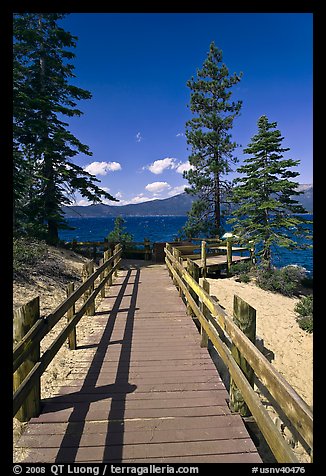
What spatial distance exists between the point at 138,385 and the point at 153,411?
0.63 metres

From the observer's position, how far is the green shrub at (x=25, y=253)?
1073cm

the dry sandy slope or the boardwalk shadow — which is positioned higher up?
the boardwalk shadow

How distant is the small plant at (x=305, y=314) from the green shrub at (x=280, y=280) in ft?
5.73

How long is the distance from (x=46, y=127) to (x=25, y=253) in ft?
28.2

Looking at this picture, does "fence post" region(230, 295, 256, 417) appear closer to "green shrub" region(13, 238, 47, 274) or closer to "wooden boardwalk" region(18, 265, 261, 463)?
"wooden boardwalk" region(18, 265, 261, 463)

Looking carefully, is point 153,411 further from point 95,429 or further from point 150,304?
point 150,304

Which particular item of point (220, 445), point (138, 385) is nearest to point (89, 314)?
point (138, 385)

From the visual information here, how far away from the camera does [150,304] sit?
8336 millimetres

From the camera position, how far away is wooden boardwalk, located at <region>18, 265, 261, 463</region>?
288 centimetres

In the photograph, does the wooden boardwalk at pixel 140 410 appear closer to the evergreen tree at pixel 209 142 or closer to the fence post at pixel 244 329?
the fence post at pixel 244 329

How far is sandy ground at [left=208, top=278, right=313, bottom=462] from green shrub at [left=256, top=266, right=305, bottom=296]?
14.7 inches

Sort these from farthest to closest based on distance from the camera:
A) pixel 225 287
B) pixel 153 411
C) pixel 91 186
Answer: pixel 91 186 < pixel 225 287 < pixel 153 411

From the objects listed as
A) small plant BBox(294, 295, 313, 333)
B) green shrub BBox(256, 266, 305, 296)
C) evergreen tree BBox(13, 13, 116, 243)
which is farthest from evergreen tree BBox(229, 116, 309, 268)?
evergreen tree BBox(13, 13, 116, 243)
